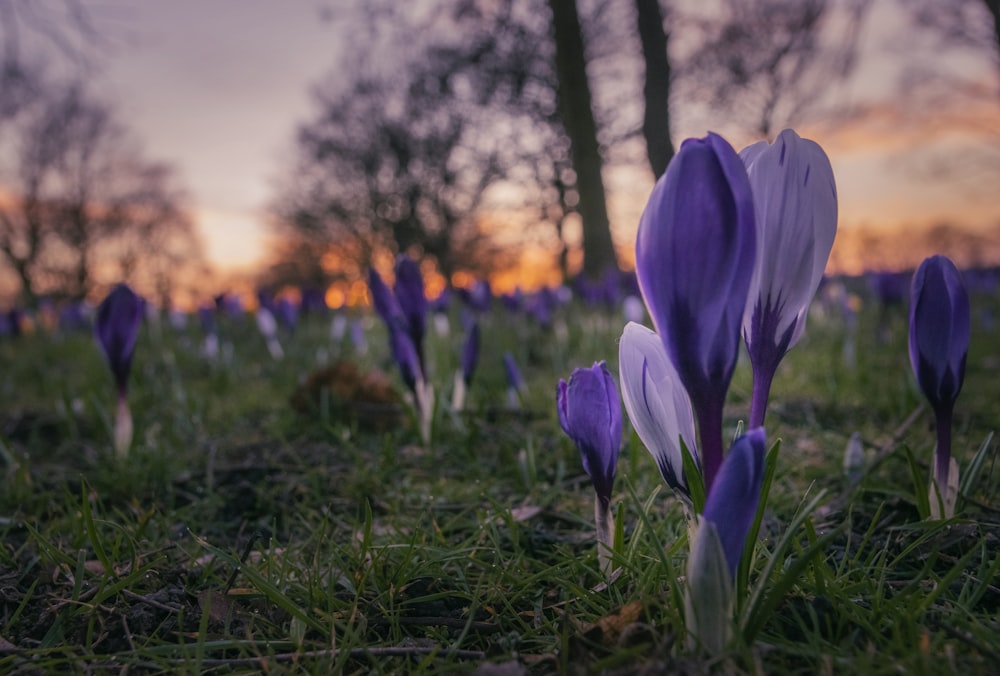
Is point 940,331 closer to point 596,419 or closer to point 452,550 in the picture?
point 596,419

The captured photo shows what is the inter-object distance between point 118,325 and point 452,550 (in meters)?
1.76

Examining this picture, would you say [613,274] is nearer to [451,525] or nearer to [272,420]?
[272,420]

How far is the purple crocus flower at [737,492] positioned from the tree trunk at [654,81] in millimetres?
5014

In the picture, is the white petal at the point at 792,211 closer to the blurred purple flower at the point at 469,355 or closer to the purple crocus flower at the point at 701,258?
the purple crocus flower at the point at 701,258

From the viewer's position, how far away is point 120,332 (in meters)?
2.51

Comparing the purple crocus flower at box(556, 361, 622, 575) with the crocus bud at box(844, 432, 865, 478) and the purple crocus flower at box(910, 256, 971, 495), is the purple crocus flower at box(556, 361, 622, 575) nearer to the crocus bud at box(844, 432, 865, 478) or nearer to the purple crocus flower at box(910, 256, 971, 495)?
the purple crocus flower at box(910, 256, 971, 495)

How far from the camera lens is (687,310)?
880mm

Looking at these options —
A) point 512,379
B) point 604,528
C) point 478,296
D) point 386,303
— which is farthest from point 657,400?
point 478,296

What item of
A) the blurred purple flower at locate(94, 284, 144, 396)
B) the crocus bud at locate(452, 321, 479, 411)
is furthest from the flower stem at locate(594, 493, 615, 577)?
the blurred purple flower at locate(94, 284, 144, 396)

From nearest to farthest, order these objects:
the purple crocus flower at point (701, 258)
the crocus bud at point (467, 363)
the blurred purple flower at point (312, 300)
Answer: the purple crocus flower at point (701, 258) → the crocus bud at point (467, 363) → the blurred purple flower at point (312, 300)

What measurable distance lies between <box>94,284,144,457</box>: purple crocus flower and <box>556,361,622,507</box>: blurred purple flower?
6.28ft

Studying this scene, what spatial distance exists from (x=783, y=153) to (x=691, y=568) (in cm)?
57

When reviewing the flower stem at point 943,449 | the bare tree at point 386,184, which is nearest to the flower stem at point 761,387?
the flower stem at point 943,449

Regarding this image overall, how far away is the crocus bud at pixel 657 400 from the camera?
1059 mm
